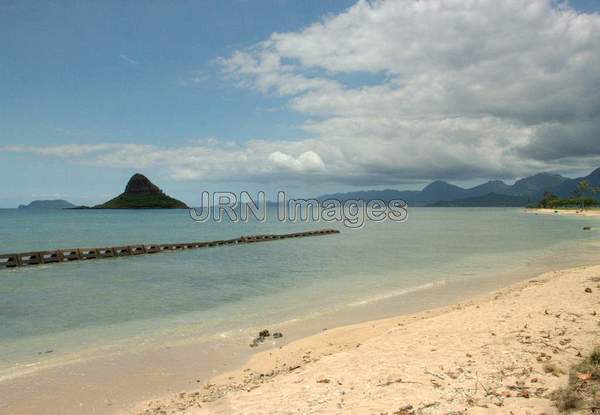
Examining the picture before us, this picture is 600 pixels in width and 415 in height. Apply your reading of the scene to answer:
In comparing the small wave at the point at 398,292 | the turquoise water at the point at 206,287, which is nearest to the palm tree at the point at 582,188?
the turquoise water at the point at 206,287

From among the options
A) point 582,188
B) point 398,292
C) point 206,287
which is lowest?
point 398,292

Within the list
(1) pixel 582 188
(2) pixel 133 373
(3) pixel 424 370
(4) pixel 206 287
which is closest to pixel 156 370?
(2) pixel 133 373

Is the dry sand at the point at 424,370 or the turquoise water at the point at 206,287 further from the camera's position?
the turquoise water at the point at 206,287

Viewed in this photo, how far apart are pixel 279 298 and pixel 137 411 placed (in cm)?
1079

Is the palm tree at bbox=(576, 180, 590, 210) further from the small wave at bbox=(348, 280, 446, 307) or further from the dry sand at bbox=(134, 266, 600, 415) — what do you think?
the dry sand at bbox=(134, 266, 600, 415)

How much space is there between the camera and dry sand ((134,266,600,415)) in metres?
6.18

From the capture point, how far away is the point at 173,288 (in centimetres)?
2183

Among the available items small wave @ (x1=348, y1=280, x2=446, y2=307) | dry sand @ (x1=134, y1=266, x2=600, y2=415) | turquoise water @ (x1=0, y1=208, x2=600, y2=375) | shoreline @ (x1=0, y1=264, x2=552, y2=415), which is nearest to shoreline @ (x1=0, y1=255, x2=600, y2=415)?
shoreline @ (x1=0, y1=264, x2=552, y2=415)

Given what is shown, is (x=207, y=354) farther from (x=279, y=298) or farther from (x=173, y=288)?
(x=173, y=288)

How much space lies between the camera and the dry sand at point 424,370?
618cm

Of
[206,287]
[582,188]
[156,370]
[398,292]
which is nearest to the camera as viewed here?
[156,370]

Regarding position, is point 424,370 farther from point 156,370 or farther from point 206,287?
point 206,287

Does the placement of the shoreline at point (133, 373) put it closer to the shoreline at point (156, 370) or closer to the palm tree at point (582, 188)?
the shoreline at point (156, 370)

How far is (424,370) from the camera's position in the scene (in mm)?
7469
